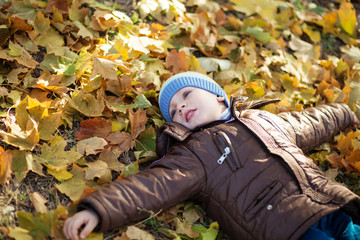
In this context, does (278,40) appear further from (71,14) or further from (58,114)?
(58,114)

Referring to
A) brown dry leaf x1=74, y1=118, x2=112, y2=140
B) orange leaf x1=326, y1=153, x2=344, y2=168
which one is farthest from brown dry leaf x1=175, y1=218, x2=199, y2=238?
orange leaf x1=326, y1=153, x2=344, y2=168

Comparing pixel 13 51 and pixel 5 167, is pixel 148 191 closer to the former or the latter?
pixel 5 167

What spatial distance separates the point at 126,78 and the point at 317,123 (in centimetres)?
152

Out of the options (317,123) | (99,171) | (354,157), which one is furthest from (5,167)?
(354,157)

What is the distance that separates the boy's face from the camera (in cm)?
247

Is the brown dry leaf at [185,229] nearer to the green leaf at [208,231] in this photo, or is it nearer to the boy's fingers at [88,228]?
the green leaf at [208,231]

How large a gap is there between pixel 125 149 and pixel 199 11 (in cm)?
190

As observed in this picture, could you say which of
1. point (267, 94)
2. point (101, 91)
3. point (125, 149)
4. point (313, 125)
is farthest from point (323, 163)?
point (101, 91)

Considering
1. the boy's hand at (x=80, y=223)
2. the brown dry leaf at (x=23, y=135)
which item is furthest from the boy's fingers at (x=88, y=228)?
the brown dry leaf at (x=23, y=135)

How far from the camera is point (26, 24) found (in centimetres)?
274

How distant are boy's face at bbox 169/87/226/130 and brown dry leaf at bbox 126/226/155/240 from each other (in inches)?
32.0

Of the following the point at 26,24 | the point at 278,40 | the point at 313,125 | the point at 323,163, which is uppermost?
the point at 26,24

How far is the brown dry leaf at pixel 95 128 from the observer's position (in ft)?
7.91

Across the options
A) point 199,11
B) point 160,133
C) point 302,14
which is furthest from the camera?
point 302,14
